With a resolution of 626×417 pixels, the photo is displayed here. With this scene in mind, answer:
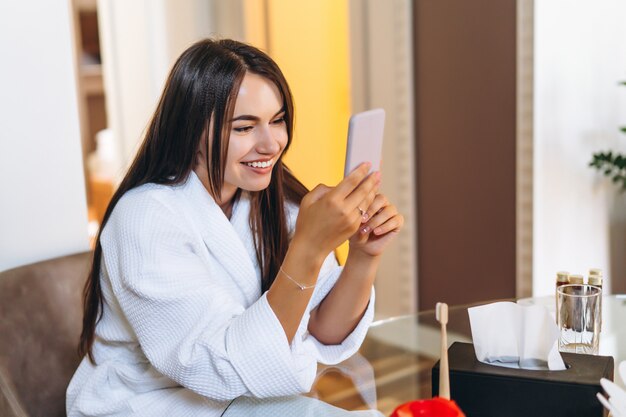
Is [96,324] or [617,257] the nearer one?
[96,324]

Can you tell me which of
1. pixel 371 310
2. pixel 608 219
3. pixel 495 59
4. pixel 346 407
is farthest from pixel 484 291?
pixel 346 407

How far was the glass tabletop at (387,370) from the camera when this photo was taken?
4.02ft

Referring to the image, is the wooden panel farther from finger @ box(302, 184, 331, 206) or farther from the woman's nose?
finger @ box(302, 184, 331, 206)

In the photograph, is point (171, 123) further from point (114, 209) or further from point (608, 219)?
point (608, 219)

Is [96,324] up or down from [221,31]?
down

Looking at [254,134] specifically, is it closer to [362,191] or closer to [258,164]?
[258,164]

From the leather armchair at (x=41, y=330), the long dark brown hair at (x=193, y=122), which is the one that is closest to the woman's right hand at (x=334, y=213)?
the long dark brown hair at (x=193, y=122)

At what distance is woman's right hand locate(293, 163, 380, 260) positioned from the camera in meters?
1.16

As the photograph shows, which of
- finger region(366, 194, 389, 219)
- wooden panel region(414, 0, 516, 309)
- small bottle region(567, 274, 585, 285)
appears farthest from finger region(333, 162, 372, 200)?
wooden panel region(414, 0, 516, 309)

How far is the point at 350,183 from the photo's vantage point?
1169mm

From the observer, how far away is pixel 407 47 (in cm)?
291

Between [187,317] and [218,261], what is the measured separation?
0.69 feet

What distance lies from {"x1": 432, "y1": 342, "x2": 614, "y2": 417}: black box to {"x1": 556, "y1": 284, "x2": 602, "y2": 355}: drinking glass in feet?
0.64

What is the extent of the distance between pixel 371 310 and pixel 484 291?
1417mm
